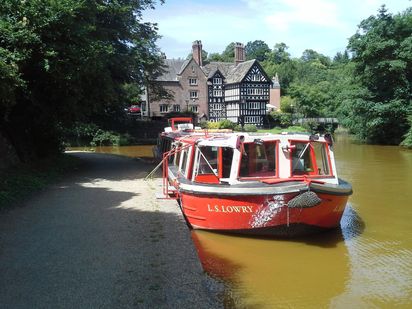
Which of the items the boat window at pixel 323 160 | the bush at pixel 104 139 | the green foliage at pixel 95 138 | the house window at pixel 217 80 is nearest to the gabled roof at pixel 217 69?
the house window at pixel 217 80

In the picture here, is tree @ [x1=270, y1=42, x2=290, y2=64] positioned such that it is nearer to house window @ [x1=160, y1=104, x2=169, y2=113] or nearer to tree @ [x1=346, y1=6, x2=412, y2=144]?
house window @ [x1=160, y1=104, x2=169, y2=113]

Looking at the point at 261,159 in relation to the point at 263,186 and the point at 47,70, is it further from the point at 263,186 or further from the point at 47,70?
the point at 47,70

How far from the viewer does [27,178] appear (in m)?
14.8

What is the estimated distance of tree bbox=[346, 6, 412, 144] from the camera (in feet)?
130

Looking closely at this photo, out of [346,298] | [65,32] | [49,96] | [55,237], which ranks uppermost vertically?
[65,32]

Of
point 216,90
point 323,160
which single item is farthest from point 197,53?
point 323,160

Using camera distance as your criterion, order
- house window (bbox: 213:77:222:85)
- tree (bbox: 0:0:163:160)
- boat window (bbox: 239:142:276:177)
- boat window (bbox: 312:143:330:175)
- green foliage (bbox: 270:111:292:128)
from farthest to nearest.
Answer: house window (bbox: 213:77:222:85) → green foliage (bbox: 270:111:292:128) → tree (bbox: 0:0:163:160) → boat window (bbox: 312:143:330:175) → boat window (bbox: 239:142:276:177)

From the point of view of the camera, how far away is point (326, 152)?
1170cm

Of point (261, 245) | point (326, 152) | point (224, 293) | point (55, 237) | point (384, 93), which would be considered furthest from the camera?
point (384, 93)

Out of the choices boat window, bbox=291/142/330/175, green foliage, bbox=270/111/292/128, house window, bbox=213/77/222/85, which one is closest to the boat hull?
boat window, bbox=291/142/330/175

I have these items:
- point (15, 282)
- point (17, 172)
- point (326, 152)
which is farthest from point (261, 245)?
point (17, 172)

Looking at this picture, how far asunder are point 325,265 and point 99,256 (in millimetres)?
4621

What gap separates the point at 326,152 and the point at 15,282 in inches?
312

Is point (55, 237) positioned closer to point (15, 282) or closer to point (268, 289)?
point (15, 282)
